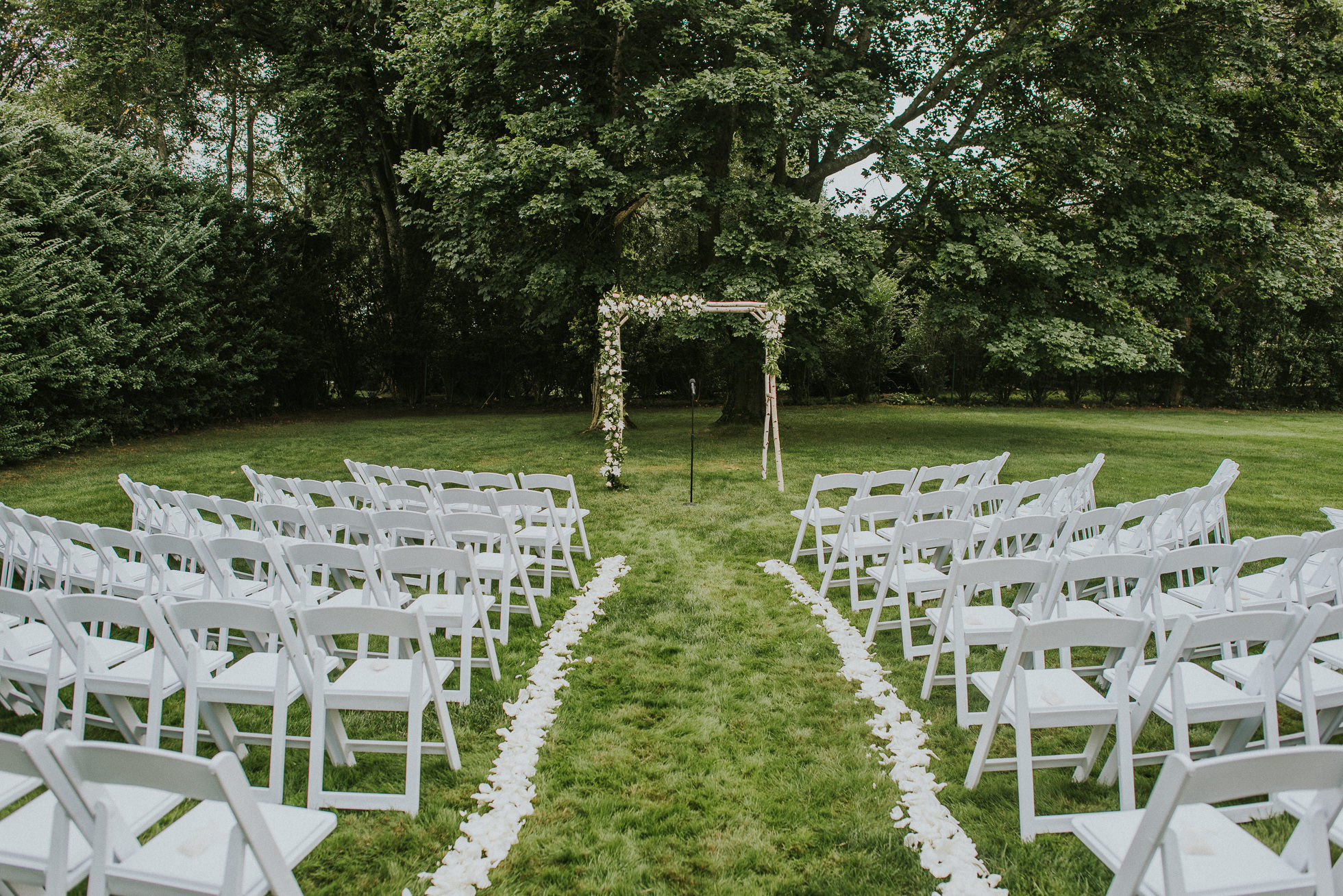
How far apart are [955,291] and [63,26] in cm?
1998

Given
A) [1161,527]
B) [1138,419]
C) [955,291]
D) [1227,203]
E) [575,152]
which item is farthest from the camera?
[1138,419]

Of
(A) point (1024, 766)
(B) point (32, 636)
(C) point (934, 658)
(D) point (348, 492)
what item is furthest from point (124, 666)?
(C) point (934, 658)

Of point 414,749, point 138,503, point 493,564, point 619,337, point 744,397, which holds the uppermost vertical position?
point 619,337

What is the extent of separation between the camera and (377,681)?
2.94 m

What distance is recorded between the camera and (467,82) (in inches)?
532

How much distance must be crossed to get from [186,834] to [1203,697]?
3311 mm

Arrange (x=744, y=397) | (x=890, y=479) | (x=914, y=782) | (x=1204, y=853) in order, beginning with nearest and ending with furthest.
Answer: (x=1204, y=853), (x=914, y=782), (x=890, y=479), (x=744, y=397)

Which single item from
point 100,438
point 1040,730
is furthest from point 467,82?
point 1040,730

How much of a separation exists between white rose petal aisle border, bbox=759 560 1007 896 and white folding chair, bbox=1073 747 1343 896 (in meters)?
0.54

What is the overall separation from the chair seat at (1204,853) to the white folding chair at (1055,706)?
153 millimetres

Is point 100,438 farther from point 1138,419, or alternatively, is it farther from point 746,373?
point 1138,419

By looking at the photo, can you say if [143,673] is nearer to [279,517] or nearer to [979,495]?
[279,517]

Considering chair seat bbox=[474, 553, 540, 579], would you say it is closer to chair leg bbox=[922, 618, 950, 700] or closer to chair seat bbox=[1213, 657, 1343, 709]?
chair leg bbox=[922, 618, 950, 700]

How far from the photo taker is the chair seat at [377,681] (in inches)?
111
